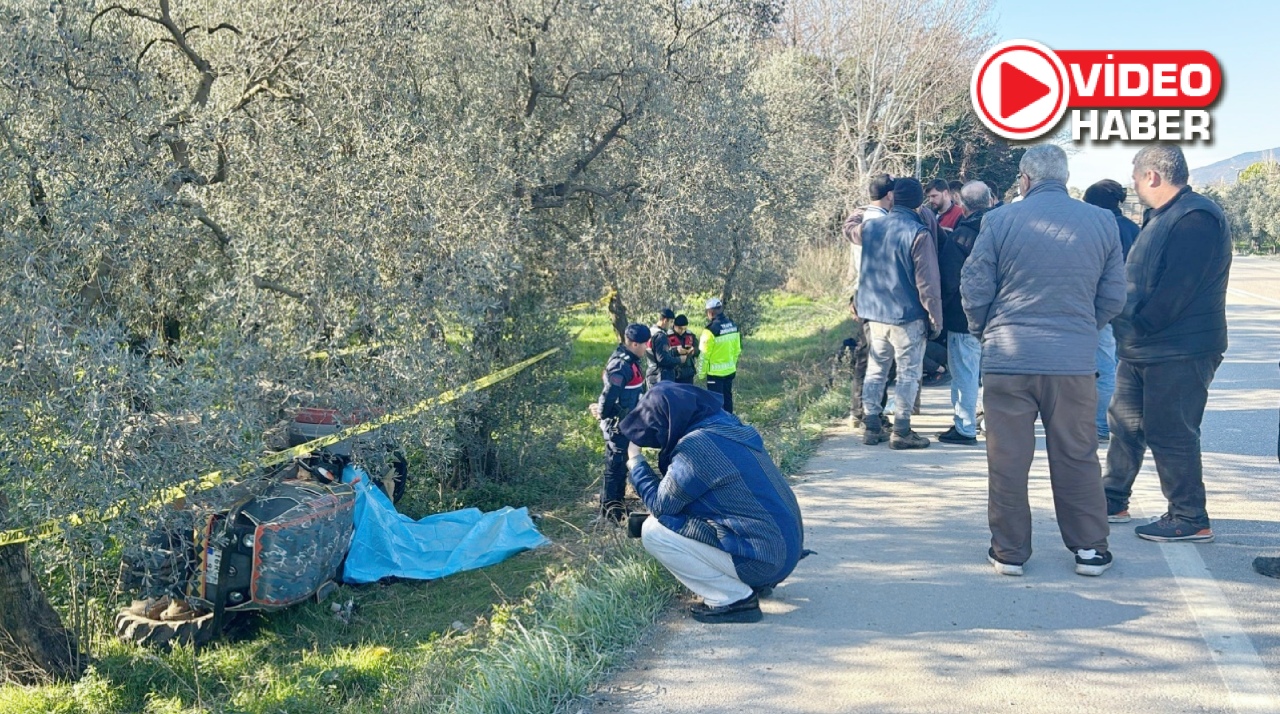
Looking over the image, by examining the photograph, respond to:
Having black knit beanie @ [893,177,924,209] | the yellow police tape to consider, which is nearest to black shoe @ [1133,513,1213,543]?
black knit beanie @ [893,177,924,209]

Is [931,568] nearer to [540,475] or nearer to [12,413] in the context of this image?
[12,413]

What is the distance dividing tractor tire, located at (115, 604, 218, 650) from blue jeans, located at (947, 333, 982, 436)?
5717 mm

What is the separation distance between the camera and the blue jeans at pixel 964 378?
7898 millimetres

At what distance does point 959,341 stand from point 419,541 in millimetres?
4671

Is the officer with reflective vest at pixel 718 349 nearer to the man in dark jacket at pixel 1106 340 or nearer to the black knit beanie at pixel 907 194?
the black knit beanie at pixel 907 194

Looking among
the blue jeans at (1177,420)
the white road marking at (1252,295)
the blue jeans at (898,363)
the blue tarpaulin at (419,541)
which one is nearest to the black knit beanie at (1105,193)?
the blue jeans at (898,363)

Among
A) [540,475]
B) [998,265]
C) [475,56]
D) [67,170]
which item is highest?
[475,56]

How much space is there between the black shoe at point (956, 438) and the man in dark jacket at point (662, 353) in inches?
107

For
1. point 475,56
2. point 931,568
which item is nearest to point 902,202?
point 931,568

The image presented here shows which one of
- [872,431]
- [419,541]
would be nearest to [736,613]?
[872,431]

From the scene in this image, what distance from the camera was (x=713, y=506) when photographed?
4.36 meters

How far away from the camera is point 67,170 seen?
5441 millimetres

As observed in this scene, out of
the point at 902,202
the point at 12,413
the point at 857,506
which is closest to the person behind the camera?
the point at 12,413

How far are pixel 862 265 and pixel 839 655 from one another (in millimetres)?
4196
